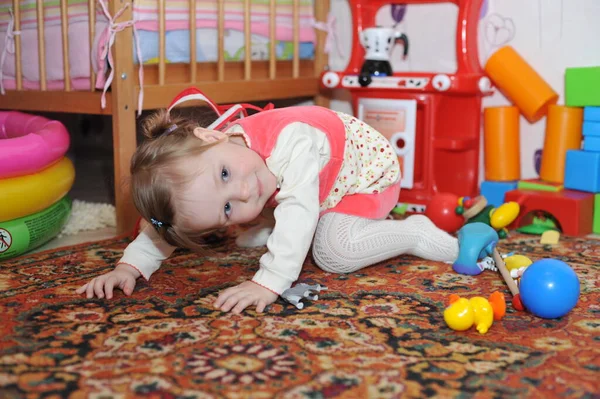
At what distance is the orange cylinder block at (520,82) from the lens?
180 cm

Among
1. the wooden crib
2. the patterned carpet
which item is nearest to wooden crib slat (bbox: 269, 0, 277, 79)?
the wooden crib

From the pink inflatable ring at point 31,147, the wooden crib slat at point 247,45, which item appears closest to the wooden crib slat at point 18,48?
the pink inflatable ring at point 31,147

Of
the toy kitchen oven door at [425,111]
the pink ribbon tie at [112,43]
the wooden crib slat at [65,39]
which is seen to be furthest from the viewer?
the toy kitchen oven door at [425,111]

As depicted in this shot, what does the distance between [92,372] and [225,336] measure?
0.65ft

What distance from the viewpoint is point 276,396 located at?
827 millimetres

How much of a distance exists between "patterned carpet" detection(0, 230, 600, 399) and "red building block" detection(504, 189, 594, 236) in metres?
0.32

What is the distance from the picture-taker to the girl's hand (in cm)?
112

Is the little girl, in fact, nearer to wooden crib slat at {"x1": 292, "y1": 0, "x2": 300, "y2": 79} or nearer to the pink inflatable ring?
the pink inflatable ring

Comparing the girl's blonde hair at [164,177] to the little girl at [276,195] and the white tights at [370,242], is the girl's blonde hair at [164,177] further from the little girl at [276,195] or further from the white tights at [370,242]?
the white tights at [370,242]

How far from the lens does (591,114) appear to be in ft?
5.57

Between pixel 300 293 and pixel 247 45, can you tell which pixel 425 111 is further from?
pixel 300 293

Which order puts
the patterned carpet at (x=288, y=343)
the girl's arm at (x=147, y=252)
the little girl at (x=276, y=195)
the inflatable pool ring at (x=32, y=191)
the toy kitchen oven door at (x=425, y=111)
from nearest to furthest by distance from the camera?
1. the patterned carpet at (x=288, y=343)
2. the little girl at (x=276, y=195)
3. the girl's arm at (x=147, y=252)
4. the inflatable pool ring at (x=32, y=191)
5. the toy kitchen oven door at (x=425, y=111)

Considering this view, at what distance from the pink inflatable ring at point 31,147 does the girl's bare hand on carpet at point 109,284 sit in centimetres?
35

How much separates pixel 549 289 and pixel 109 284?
700 mm
